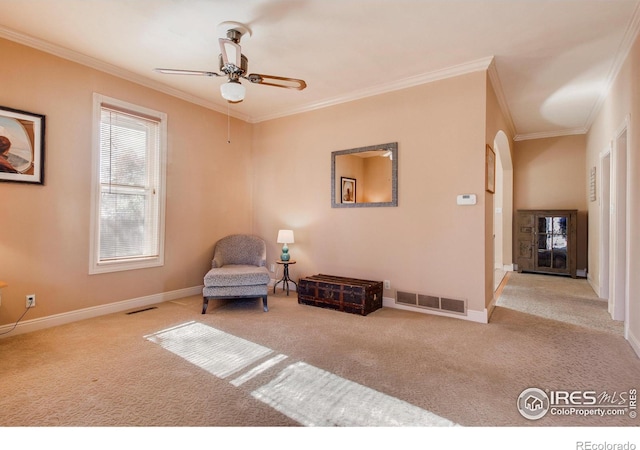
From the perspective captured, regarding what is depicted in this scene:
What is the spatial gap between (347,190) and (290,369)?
2.68 meters

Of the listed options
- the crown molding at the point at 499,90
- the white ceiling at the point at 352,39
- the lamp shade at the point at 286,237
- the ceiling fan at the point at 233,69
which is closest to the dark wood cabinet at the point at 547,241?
the crown molding at the point at 499,90

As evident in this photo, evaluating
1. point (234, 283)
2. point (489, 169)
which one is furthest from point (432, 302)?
point (234, 283)

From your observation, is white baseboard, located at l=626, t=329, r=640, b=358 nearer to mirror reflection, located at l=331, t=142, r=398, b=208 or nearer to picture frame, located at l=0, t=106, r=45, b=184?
mirror reflection, located at l=331, t=142, r=398, b=208

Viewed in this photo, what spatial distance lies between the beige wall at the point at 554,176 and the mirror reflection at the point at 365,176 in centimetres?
448

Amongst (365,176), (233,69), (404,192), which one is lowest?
(404,192)

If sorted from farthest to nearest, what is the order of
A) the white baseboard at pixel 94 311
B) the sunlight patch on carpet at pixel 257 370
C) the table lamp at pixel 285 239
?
the table lamp at pixel 285 239, the white baseboard at pixel 94 311, the sunlight patch on carpet at pixel 257 370

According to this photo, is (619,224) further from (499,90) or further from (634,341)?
(499,90)

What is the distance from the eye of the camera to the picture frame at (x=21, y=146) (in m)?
2.97

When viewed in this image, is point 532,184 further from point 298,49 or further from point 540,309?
point 298,49

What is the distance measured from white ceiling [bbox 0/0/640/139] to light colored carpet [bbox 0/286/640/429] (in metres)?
2.81

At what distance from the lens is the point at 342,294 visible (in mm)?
3916

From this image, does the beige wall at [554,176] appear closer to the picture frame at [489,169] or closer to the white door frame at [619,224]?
the white door frame at [619,224]

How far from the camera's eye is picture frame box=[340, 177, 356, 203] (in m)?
4.45

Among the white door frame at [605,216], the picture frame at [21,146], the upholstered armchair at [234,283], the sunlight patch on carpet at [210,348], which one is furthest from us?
the white door frame at [605,216]
